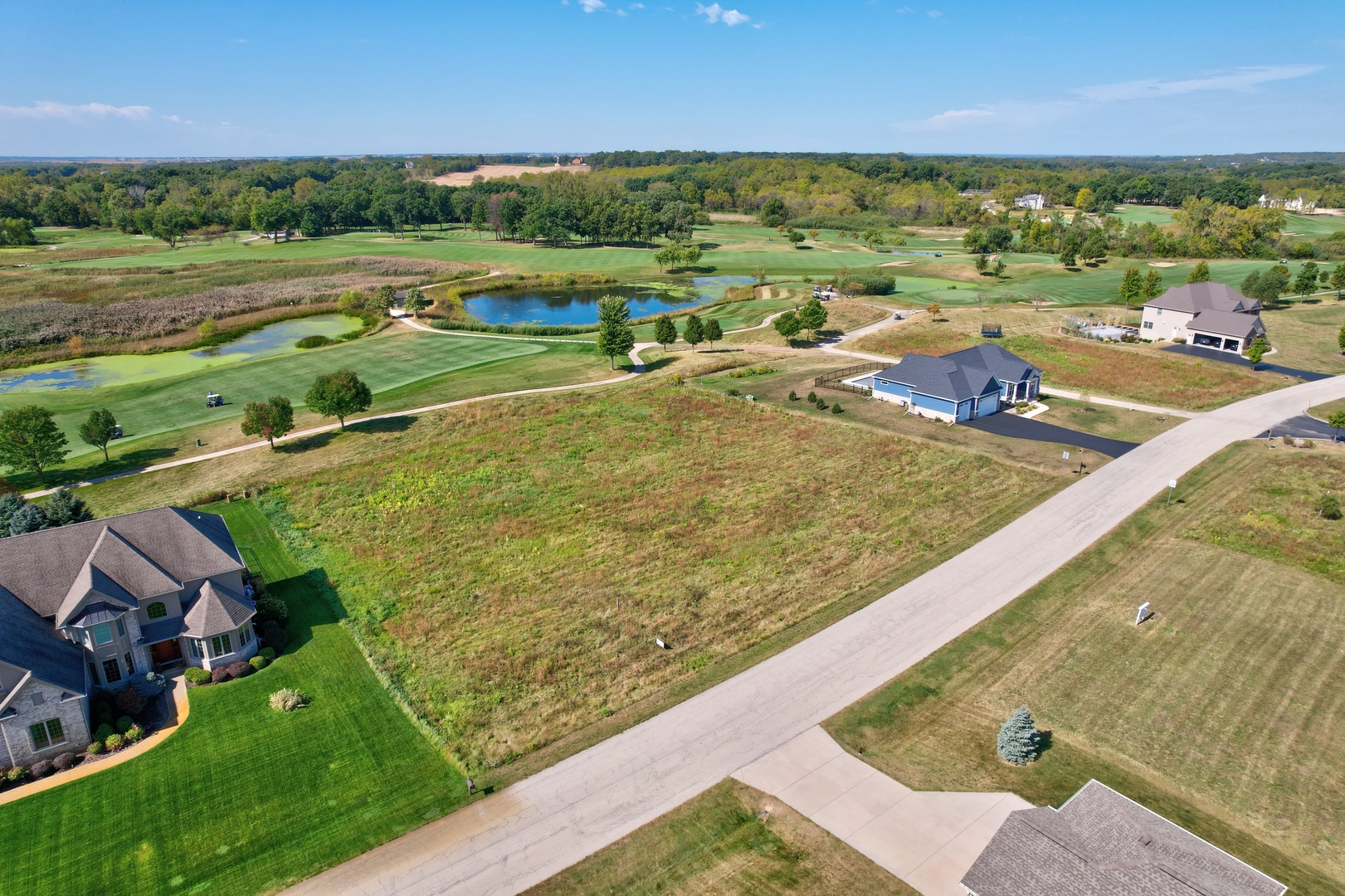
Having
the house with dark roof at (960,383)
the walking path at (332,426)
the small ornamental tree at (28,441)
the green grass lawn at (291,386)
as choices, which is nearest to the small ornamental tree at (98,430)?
the green grass lawn at (291,386)

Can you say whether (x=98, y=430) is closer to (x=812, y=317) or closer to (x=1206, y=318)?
(x=812, y=317)

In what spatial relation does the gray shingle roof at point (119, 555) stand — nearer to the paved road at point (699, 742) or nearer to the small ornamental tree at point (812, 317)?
the paved road at point (699, 742)

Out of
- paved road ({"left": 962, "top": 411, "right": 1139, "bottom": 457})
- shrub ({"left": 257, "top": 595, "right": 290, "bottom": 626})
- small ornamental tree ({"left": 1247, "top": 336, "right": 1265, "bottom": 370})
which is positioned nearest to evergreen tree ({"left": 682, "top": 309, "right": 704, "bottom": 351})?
paved road ({"left": 962, "top": 411, "right": 1139, "bottom": 457})

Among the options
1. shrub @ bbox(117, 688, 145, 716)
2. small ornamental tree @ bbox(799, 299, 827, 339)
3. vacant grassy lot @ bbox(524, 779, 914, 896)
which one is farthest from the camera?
small ornamental tree @ bbox(799, 299, 827, 339)

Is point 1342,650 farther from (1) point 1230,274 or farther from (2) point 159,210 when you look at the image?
(2) point 159,210

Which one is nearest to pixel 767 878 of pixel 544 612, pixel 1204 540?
pixel 544 612

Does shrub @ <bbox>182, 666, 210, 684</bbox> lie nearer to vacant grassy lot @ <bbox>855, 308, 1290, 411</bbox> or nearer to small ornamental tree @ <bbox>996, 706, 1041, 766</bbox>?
small ornamental tree @ <bbox>996, 706, 1041, 766</bbox>
